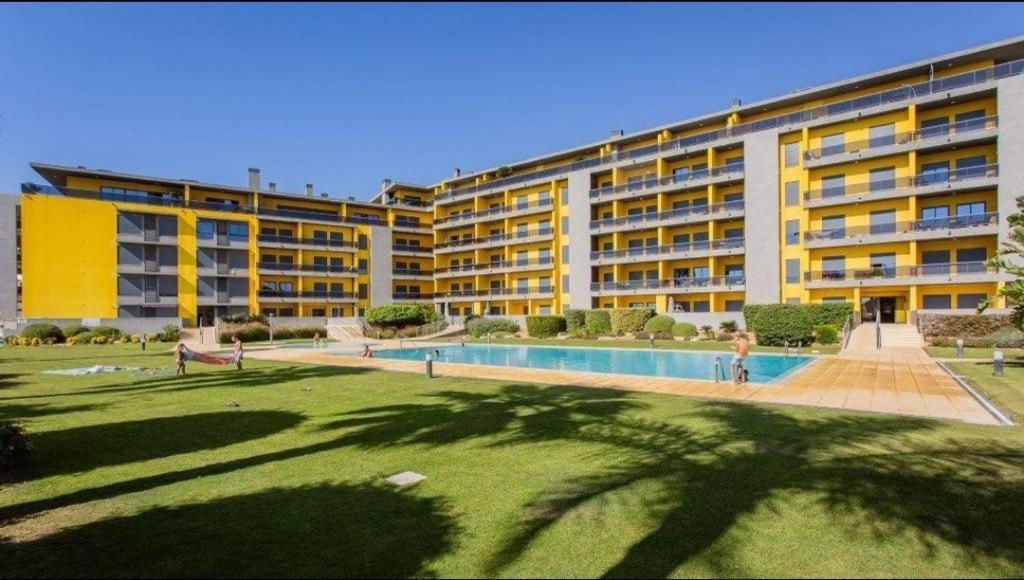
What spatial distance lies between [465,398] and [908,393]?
11.3 meters

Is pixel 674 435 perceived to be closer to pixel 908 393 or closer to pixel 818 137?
pixel 908 393

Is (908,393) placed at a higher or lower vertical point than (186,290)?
lower

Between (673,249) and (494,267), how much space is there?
1970 cm

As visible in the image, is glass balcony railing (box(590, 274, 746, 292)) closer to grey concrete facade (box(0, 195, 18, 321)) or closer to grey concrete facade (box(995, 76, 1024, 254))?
grey concrete facade (box(995, 76, 1024, 254))

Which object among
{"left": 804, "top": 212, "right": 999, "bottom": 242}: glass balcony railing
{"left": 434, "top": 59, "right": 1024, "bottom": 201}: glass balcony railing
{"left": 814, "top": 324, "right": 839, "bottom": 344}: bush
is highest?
{"left": 434, "top": 59, "right": 1024, "bottom": 201}: glass balcony railing

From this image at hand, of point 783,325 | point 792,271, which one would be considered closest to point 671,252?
point 792,271

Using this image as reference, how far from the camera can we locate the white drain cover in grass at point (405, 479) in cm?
682

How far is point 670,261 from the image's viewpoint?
1762 inches

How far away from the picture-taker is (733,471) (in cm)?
704

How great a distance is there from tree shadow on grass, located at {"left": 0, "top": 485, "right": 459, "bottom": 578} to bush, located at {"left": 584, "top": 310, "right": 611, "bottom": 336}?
115 ft

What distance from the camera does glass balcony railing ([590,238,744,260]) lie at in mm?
40591

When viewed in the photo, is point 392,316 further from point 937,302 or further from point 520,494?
point 937,302

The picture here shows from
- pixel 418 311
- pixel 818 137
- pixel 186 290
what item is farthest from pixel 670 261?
pixel 186 290

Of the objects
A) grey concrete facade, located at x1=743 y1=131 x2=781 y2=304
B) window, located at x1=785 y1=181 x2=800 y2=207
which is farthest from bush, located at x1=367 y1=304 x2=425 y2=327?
window, located at x1=785 y1=181 x2=800 y2=207
